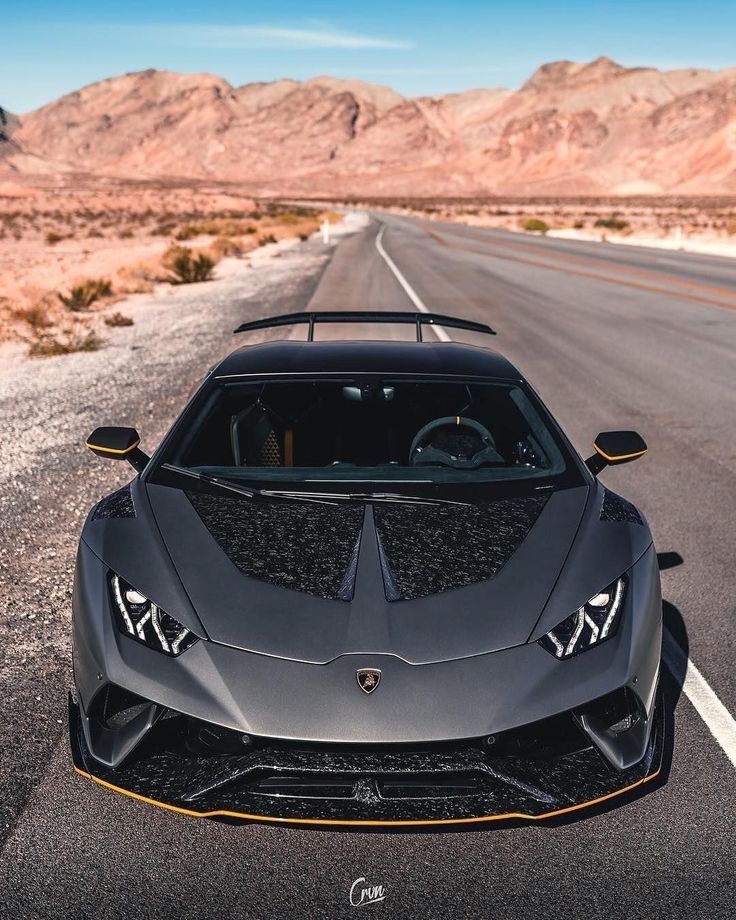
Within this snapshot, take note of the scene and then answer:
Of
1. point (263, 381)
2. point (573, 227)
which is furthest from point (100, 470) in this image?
point (573, 227)

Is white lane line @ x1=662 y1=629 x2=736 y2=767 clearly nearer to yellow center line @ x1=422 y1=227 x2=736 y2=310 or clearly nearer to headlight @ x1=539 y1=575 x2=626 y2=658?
headlight @ x1=539 y1=575 x2=626 y2=658

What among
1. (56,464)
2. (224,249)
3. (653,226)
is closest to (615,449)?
(56,464)

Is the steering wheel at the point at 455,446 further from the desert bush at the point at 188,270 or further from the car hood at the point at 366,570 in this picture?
the desert bush at the point at 188,270

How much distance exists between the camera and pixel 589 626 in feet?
10.2

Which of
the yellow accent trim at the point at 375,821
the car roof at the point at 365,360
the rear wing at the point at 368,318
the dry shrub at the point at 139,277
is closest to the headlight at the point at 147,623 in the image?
the yellow accent trim at the point at 375,821

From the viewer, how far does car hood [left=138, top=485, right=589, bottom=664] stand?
2971mm

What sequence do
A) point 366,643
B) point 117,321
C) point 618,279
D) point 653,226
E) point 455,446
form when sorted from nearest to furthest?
point 366,643
point 455,446
point 117,321
point 618,279
point 653,226

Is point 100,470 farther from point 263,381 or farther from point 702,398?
point 702,398

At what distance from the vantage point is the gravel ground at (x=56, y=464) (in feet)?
13.4

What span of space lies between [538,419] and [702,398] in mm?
7245

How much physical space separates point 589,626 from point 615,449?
1397 mm

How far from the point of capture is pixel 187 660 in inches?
116

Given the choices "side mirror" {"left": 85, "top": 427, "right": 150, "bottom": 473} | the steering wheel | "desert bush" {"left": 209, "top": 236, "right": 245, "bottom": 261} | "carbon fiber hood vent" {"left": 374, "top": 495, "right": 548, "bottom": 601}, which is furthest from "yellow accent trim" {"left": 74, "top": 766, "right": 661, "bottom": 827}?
"desert bush" {"left": 209, "top": 236, "right": 245, "bottom": 261}

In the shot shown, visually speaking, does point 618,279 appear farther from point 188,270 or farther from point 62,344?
point 62,344
